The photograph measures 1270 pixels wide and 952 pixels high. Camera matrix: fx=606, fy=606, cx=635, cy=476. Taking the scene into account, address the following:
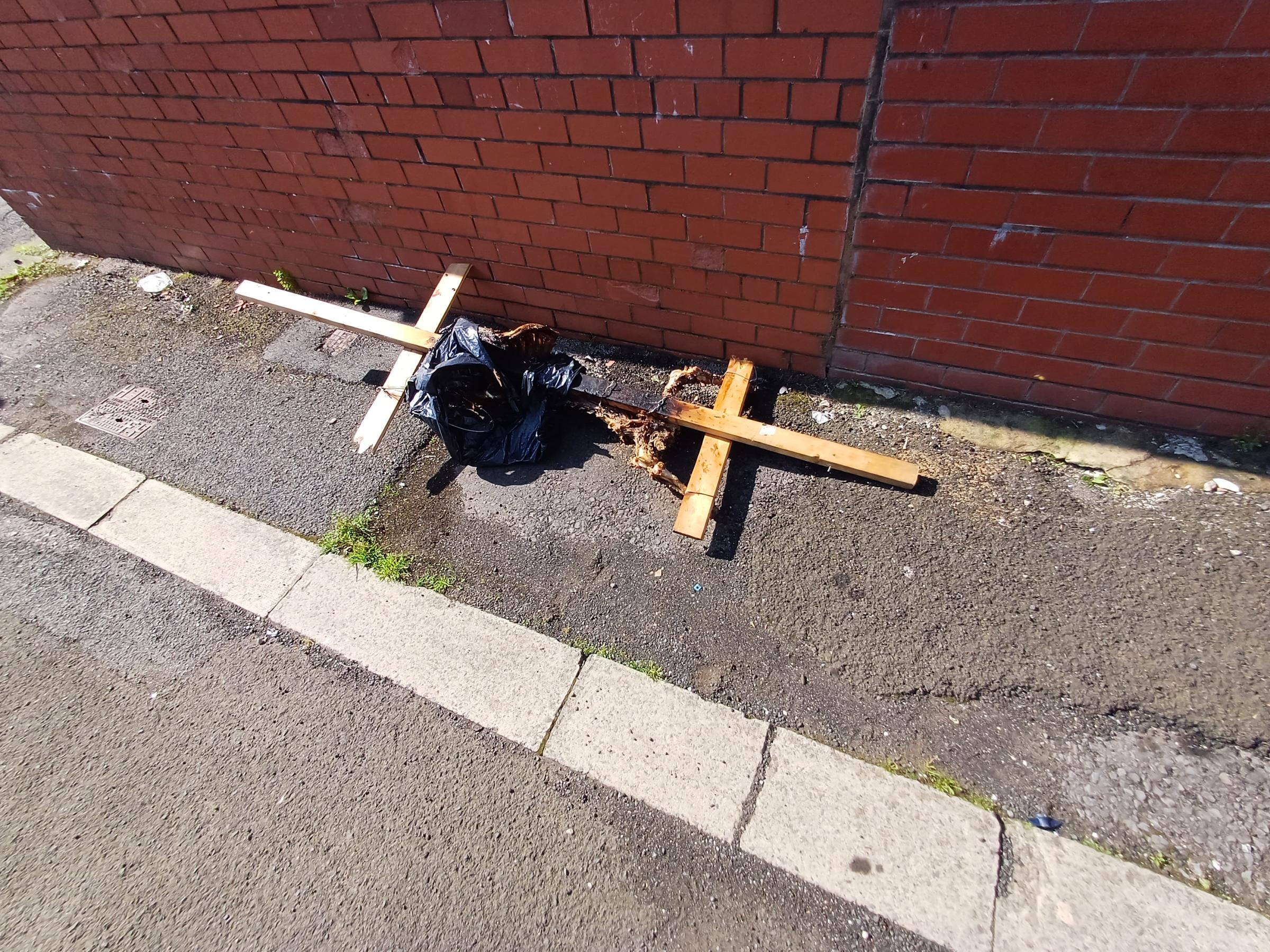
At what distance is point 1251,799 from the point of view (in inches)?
68.7

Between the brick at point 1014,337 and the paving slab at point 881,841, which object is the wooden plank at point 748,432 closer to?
the brick at point 1014,337

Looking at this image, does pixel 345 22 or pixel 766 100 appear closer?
pixel 766 100

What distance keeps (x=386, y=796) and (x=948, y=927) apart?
1779 mm

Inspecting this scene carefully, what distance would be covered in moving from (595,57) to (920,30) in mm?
1123

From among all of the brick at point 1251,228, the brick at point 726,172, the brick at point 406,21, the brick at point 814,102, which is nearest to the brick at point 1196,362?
the brick at point 1251,228

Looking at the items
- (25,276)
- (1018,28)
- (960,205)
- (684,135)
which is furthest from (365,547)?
(25,276)

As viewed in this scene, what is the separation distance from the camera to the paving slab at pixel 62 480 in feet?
10.3

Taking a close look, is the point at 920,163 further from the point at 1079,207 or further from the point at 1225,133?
the point at 1225,133

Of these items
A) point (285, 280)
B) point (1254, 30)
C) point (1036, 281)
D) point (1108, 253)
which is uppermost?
point (1254, 30)

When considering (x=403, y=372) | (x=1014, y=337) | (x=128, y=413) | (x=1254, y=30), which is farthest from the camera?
(x=128, y=413)

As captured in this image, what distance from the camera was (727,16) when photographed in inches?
79.4

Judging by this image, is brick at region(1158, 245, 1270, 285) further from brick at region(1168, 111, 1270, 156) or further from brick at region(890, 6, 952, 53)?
brick at region(890, 6, 952, 53)

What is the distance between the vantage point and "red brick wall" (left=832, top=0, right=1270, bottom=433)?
5.69 ft

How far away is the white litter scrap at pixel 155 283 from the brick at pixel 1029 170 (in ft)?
17.4
